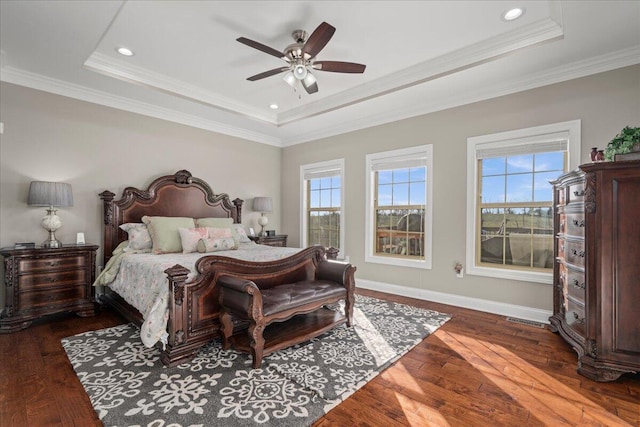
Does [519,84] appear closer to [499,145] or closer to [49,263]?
[499,145]

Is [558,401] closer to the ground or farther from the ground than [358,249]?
closer to the ground

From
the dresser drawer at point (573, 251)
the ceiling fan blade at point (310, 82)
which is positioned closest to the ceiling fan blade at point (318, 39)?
the ceiling fan blade at point (310, 82)

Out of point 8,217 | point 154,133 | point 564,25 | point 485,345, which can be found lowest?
point 485,345

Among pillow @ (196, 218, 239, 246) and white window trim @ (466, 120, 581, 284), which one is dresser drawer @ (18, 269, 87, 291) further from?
white window trim @ (466, 120, 581, 284)

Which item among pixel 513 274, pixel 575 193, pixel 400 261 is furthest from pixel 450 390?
pixel 400 261

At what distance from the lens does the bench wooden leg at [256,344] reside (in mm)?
2383

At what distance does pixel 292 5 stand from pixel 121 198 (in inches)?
133

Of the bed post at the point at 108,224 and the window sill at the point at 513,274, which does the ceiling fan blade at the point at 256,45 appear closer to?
the bed post at the point at 108,224

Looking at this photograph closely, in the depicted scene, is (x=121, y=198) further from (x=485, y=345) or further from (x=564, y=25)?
(x=564, y=25)

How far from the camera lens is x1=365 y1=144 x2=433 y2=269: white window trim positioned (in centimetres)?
436

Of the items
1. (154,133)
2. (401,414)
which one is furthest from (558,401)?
(154,133)

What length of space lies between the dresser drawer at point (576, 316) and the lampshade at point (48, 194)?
208 inches

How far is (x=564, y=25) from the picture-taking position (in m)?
2.61

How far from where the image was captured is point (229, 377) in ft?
7.41
